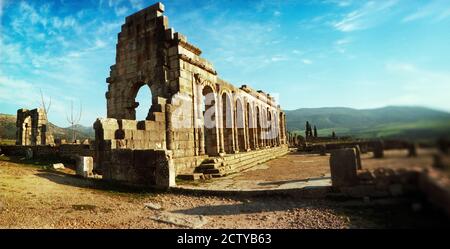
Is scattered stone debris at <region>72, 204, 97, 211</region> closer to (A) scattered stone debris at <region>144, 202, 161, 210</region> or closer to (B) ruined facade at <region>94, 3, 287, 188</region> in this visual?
(A) scattered stone debris at <region>144, 202, 161, 210</region>

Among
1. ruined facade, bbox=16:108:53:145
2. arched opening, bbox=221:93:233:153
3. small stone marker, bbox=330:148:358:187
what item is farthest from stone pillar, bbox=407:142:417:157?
ruined facade, bbox=16:108:53:145

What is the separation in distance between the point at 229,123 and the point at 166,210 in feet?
36.6

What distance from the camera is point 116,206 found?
5.85m

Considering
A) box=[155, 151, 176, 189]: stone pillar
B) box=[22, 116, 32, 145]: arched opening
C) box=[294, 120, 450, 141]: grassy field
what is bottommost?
box=[155, 151, 176, 189]: stone pillar

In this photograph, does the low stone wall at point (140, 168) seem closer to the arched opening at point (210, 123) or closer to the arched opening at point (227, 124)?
the arched opening at point (210, 123)

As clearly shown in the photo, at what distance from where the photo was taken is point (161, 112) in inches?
417

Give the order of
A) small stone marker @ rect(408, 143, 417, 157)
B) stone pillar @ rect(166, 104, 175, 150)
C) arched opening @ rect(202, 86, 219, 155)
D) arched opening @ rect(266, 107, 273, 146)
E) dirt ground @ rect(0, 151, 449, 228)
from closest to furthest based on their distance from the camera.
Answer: small stone marker @ rect(408, 143, 417, 157) < dirt ground @ rect(0, 151, 449, 228) < stone pillar @ rect(166, 104, 175, 150) < arched opening @ rect(202, 86, 219, 155) < arched opening @ rect(266, 107, 273, 146)

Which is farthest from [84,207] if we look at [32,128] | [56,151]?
[32,128]

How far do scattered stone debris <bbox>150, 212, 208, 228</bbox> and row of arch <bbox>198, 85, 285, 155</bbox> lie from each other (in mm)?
7377

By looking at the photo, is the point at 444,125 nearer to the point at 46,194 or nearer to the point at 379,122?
the point at 379,122

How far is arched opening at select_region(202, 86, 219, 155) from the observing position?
13922 mm

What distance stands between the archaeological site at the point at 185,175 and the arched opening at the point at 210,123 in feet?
0.18

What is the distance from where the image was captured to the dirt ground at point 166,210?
4.59 metres
